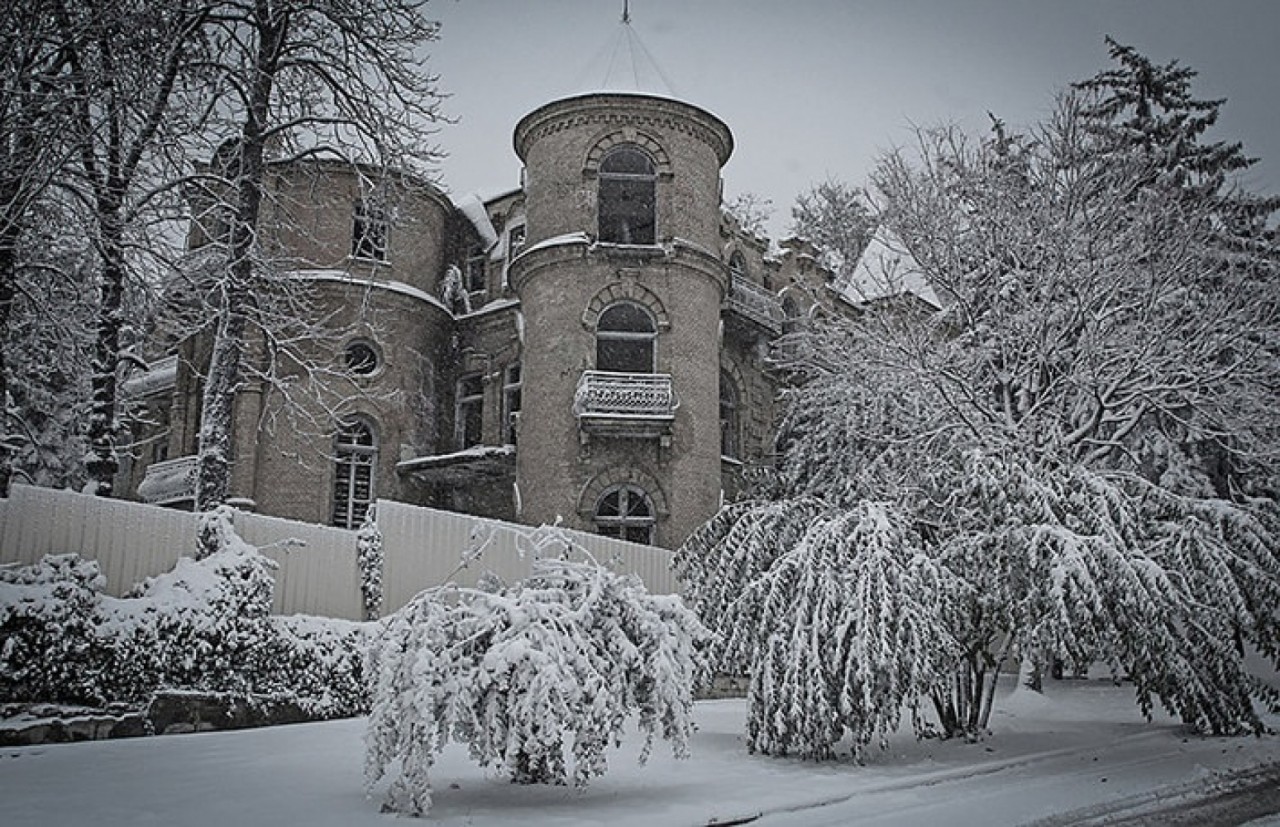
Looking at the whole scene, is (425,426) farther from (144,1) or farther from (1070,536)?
(1070,536)

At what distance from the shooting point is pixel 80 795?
7977 millimetres

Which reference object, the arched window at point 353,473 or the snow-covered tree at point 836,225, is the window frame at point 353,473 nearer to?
the arched window at point 353,473

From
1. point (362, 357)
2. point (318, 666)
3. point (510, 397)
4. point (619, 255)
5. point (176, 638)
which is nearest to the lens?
point (176, 638)

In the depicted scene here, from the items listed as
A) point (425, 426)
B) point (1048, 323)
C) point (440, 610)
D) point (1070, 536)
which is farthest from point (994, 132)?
point (440, 610)

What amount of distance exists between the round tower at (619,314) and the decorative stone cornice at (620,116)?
3 centimetres

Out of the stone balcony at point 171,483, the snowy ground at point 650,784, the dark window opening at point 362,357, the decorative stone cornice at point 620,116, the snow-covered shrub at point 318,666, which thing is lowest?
the snowy ground at point 650,784

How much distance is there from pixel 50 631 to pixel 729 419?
1924 cm

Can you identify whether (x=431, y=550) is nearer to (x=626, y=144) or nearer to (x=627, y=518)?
(x=627, y=518)

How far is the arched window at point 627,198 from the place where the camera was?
26047mm

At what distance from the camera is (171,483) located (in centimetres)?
2691

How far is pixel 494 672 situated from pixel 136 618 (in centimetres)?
594

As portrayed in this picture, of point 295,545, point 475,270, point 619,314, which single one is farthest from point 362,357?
point 295,545

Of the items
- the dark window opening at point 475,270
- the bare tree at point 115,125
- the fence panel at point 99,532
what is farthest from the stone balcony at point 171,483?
the fence panel at point 99,532

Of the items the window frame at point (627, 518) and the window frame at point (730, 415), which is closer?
the window frame at point (627, 518)
